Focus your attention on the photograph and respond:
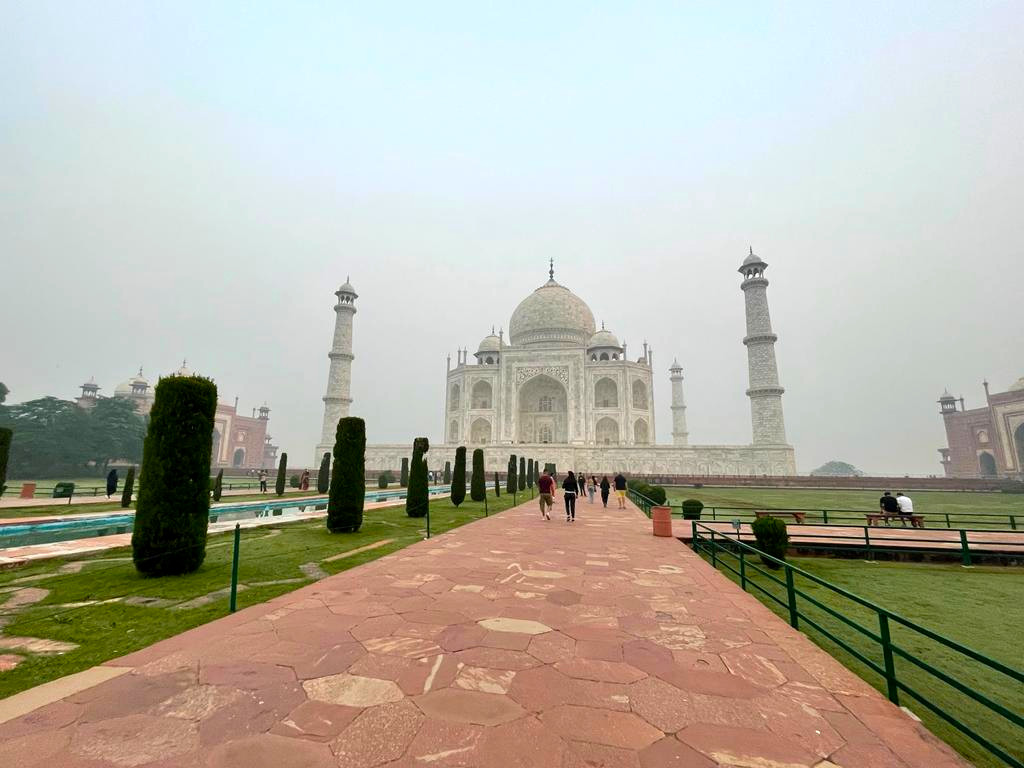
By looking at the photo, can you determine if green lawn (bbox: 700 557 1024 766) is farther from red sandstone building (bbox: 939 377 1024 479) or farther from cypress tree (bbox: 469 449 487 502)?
red sandstone building (bbox: 939 377 1024 479)

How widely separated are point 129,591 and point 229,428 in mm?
64946

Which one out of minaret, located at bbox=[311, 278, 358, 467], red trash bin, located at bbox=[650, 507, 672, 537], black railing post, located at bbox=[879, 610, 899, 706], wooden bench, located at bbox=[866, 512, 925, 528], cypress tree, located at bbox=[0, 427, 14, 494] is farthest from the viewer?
minaret, located at bbox=[311, 278, 358, 467]

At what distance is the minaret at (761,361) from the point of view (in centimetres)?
3812

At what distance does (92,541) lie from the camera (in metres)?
8.65

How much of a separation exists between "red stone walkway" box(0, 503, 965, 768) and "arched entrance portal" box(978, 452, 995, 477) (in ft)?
229

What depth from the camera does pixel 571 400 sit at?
45.2m

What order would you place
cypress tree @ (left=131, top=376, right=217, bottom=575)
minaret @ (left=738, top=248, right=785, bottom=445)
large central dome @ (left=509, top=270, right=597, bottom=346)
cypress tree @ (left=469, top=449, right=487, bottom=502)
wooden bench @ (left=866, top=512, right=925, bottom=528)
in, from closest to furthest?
cypress tree @ (left=131, top=376, right=217, bottom=575), wooden bench @ (left=866, top=512, right=925, bottom=528), cypress tree @ (left=469, top=449, right=487, bottom=502), minaret @ (left=738, top=248, right=785, bottom=445), large central dome @ (left=509, top=270, right=597, bottom=346)

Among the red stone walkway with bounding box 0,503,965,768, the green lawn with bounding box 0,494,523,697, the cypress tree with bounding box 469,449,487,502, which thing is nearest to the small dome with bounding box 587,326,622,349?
the cypress tree with bounding box 469,449,487,502

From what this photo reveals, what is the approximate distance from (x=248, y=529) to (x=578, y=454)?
3166 cm

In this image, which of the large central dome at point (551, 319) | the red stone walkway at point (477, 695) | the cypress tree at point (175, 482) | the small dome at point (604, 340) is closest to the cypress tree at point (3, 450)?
the cypress tree at point (175, 482)

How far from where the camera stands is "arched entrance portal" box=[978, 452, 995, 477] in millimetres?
52531

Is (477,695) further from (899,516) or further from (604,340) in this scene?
(604,340)

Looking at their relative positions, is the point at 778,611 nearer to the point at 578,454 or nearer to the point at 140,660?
the point at 140,660

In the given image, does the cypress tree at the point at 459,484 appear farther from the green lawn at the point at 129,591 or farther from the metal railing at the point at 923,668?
the metal railing at the point at 923,668
